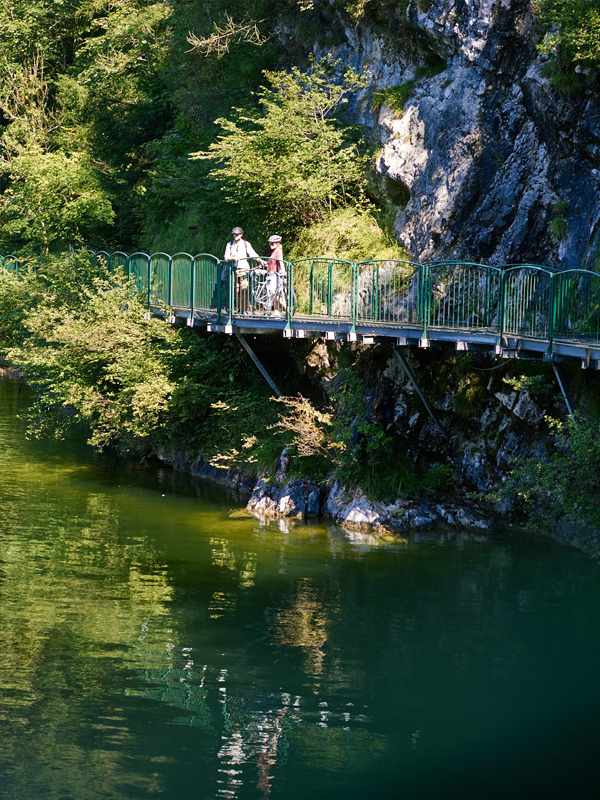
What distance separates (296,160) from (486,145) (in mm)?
4428

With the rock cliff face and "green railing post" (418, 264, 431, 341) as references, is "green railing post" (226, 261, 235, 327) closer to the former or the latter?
the rock cliff face

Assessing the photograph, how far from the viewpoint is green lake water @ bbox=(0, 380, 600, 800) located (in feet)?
33.6

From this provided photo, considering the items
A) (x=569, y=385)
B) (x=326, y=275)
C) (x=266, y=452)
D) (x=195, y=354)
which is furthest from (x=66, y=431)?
(x=569, y=385)

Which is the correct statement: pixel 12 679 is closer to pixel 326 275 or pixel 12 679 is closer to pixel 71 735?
pixel 71 735

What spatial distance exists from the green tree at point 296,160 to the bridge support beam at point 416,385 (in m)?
4.73

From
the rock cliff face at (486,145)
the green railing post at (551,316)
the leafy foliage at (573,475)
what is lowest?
the leafy foliage at (573,475)

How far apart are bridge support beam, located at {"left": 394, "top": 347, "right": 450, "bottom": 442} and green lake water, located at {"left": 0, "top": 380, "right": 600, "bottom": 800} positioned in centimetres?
260

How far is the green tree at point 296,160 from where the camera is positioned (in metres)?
22.4

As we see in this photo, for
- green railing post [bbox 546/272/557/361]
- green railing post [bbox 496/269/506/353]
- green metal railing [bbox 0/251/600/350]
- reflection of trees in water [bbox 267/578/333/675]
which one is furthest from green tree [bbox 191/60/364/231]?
reflection of trees in water [bbox 267/578/333/675]

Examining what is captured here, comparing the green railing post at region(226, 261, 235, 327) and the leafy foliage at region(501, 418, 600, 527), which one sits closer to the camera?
the leafy foliage at region(501, 418, 600, 527)

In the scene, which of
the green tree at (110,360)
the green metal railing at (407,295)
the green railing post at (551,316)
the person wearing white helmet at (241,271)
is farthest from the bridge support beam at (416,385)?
the green tree at (110,360)

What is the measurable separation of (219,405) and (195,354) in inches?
83.0

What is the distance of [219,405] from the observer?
22531mm

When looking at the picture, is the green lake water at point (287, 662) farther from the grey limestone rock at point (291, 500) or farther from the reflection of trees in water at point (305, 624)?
the grey limestone rock at point (291, 500)
